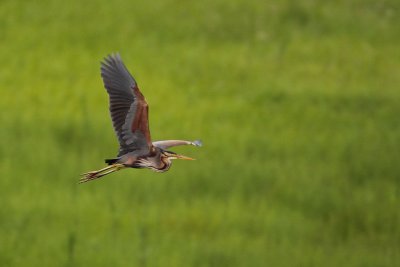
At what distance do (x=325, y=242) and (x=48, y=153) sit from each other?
10.7ft

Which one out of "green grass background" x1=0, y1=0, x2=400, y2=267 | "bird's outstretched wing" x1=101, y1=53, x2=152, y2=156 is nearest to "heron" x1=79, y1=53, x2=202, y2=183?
"bird's outstretched wing" x1=101, y1=53, x2=152, y2=156

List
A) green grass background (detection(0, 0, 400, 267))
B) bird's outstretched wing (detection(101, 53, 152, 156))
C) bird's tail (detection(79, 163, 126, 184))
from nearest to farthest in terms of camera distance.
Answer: bird's tail (detection(79, 163, 126, 184)) → bird's outstretched wing (detection(101, 53, 152, 156)) → green grass background (detection(0, 0, 400, 267))

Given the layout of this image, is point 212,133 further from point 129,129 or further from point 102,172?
point 102,172

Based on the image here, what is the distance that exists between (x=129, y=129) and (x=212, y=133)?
24.7ft

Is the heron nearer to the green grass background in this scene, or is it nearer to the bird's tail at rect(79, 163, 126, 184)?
the bird's tail at rect(79, 163, 126, 184)

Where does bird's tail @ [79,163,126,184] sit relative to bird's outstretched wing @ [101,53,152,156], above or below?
below

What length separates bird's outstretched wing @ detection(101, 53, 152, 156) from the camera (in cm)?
834

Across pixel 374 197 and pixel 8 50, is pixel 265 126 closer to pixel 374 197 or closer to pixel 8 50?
pixel 374 197

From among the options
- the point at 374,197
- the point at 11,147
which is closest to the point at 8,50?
the point at 11,147

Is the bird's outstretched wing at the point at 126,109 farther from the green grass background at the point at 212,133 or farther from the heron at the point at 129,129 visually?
the green grass background at the point at 212,133

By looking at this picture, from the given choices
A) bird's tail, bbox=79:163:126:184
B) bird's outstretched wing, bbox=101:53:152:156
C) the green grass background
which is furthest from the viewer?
the green grass background

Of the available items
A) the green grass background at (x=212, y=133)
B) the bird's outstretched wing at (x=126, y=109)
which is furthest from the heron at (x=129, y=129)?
the green grass background at (x=212, y=133)

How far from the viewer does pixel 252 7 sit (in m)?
19.8

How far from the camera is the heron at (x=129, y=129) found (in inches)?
325
